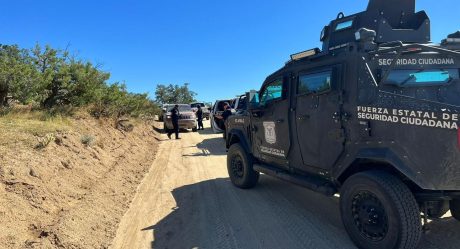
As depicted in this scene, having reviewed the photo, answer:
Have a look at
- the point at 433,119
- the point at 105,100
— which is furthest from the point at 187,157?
the point at 433,119

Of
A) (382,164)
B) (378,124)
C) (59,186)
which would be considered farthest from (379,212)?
(59,186)

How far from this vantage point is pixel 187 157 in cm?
1241

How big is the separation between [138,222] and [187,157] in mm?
6559

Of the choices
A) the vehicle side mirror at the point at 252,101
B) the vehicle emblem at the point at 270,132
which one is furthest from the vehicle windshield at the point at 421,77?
the vehicle side mirror at the point at 252,101

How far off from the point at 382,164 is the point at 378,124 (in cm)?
48

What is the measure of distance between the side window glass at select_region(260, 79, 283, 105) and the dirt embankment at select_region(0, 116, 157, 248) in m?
3.24

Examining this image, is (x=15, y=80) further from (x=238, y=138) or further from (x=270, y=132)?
(x=270, y=132)

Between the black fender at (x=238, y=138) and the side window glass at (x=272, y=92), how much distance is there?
1.06 m

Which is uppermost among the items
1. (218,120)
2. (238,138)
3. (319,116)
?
(319,116)

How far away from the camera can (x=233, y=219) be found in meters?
5.73

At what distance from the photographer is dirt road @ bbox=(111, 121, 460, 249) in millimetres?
4762

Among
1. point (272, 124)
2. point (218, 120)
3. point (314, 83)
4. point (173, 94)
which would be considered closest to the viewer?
point (314, 83)

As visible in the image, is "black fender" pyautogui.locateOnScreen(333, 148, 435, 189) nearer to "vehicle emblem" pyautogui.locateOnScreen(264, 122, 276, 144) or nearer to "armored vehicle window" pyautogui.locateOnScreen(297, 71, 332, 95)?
"armored vehicle window" pyautogui.locateOnScreen(297, 71, 332, 95)

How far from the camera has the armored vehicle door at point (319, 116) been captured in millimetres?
4715
